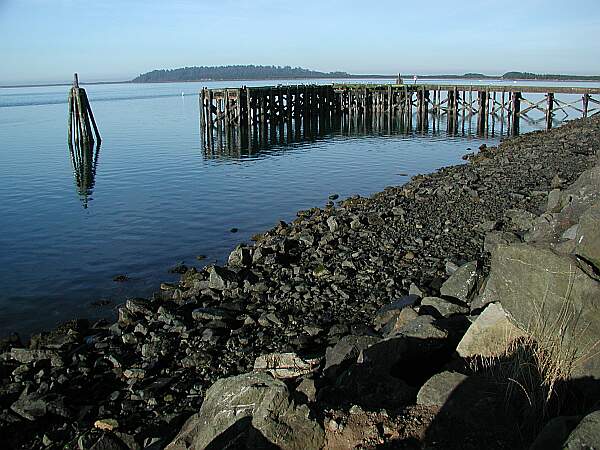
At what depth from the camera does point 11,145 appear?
32.1 metres

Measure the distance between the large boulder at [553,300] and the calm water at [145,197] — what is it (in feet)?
22.9

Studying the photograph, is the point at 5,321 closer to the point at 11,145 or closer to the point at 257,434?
the point at 257,434

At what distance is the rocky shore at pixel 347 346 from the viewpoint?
12.7ft

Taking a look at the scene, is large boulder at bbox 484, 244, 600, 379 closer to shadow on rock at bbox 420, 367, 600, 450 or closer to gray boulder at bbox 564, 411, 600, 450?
shadow on rock at bbox 420, 367, 600, 450

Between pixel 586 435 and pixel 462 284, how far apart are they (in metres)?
4.68

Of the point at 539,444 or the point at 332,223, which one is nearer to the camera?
the point at 539,444

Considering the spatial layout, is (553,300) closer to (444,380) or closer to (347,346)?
(444,380)

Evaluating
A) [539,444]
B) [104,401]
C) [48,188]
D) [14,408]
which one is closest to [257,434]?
[539,444]

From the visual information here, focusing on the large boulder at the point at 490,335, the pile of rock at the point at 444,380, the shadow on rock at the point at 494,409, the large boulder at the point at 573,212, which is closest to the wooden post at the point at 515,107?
the large boulder at the point at 573,212

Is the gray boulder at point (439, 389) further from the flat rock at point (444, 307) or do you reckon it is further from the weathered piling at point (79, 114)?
the weathered piling at point (79, 114)

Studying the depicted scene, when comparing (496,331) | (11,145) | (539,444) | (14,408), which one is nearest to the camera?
(539,444)

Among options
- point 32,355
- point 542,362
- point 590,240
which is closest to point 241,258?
point 32,355

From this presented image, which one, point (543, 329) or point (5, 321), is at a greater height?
point (543, 329)

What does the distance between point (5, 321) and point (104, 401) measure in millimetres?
4076
